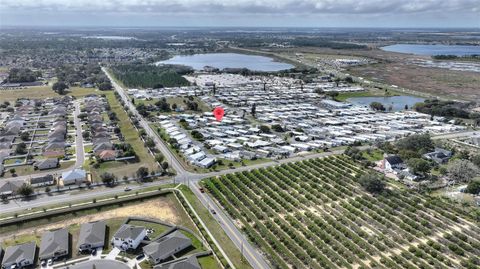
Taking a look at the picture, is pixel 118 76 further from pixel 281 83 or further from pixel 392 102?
pixel 392 102

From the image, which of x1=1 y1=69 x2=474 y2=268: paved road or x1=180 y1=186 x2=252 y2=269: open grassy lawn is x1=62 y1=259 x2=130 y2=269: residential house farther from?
x1=1 y1=69 x2=474 y2=268: paved road

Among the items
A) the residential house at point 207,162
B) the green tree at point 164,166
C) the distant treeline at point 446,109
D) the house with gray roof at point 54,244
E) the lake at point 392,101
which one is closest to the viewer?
the house with gray roof at point 54,244

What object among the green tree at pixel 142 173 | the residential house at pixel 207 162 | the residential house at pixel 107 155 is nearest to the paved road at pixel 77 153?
the residential house at pixel 107 155

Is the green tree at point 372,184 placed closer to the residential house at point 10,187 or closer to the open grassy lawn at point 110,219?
the open grassy lawn at point 110,219

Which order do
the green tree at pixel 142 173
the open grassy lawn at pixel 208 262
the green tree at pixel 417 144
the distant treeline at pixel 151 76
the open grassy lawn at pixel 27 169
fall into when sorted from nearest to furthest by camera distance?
1. the open grassy lawn at pixel 208 262
2. the green tree at pixel 142 173
3. the open grassy lawn at pixel 27 169
4. the green tree at pixel 417 144
5. the distant treeline at pixel 151 76

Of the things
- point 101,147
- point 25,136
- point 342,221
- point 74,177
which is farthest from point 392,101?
point 25,136

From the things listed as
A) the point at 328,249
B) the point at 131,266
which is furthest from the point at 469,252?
the point at 131,266
